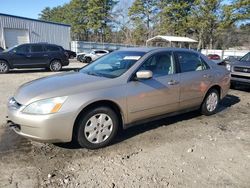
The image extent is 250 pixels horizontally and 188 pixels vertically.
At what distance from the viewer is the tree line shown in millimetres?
40031

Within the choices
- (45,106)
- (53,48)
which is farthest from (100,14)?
(45,106)

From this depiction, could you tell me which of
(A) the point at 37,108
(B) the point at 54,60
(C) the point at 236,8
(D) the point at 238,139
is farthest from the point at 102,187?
(C) the point at 236,8

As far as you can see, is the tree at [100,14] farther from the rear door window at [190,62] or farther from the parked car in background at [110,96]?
the parked car in background at [110,96]

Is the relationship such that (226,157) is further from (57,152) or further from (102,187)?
(57,152)

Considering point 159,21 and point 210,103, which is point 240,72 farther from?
point 159,21

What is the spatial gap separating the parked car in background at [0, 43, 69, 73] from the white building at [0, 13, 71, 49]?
13866mm

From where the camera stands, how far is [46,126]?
11.9ft

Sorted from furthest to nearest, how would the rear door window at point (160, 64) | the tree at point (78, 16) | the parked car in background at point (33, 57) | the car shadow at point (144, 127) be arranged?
the tree at point (78, 16), the parked car in background at point (33, 57), the rear door window at point (160, 64), the car shadow at point (144, 127)

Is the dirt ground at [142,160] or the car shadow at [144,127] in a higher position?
the car shadow at [144,127]

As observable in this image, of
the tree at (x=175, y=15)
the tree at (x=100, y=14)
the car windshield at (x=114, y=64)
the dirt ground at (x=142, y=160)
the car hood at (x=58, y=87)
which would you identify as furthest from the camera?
the tree at (x=100, y=14)

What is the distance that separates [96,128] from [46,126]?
0.78 meters

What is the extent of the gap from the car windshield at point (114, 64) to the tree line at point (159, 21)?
3622 cm

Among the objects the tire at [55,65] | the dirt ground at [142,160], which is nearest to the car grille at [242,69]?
the dirt ground at [142,160]

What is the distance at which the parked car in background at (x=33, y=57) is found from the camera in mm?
14297
